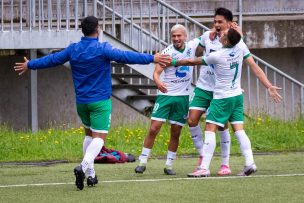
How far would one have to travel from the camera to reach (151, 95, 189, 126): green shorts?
48.6ft

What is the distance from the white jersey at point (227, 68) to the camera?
13.9 meters

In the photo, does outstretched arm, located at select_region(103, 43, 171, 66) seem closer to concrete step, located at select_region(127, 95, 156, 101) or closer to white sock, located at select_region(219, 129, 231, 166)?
white sock, located at select_region(219, 129, 231, 166)

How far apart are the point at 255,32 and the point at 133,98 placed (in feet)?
9.98

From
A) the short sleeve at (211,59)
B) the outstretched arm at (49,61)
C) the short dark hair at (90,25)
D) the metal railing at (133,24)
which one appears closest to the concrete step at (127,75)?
the metal railing at (133,24)

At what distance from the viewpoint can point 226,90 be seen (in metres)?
14.0

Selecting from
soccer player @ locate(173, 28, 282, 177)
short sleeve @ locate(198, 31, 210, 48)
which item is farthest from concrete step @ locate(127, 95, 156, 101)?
soccer player @ locate(173, 28, 282, 177)

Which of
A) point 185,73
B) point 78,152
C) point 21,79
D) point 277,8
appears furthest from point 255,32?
point 185,73

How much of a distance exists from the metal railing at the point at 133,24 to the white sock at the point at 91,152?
7681 mm

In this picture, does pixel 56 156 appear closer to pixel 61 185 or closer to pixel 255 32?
pixel 61 185

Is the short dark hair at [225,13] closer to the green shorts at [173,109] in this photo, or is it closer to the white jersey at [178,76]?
the white jersey at [178,76]

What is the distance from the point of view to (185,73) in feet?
48.8

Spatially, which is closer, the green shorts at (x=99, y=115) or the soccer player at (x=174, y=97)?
the green shorts at (x=99, y=115)

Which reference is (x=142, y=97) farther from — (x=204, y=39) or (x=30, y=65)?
(x=30, y=65)

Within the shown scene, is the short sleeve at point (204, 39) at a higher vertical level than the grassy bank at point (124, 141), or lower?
higher
